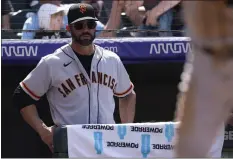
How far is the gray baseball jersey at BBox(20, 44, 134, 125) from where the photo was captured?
460cm

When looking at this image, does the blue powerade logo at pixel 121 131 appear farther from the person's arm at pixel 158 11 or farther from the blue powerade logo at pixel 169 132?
the person's arm at pixel 158 11

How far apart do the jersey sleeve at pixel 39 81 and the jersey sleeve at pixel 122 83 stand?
21.2 inches

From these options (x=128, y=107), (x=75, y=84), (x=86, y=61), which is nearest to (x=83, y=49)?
(x=86, y=61)

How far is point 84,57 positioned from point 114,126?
2.10 ft

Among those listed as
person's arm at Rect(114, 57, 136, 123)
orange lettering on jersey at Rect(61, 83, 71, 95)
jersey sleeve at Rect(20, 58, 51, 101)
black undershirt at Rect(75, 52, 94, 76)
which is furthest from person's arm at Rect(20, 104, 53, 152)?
person's arm at Rect(114, 57, 136, 123)

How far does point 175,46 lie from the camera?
18.8ft

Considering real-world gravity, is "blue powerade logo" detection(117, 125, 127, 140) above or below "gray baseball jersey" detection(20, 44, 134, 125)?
below

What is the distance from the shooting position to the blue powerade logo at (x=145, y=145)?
4344 millimetres

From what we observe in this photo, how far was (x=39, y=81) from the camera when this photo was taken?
181 inches

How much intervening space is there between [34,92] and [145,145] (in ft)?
2.96

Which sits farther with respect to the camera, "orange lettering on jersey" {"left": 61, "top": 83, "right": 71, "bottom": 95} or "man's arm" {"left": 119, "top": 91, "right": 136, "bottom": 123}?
"man's arm" {"left": 119, "top": 91, "right": 136, "bottom": 123}

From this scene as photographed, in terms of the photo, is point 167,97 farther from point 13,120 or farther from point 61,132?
point 61,132

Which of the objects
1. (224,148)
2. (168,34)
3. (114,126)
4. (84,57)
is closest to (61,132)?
(114,126)

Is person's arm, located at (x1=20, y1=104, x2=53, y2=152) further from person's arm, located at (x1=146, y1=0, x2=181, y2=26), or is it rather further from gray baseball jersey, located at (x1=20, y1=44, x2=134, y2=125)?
person's arm, located at (x1=146, y1=0, x2=181, y2=26)
